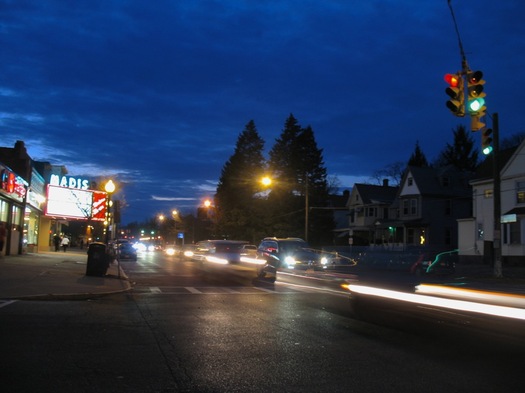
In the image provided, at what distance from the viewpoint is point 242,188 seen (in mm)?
73875

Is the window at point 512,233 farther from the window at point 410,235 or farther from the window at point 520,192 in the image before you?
the window at point 410,235

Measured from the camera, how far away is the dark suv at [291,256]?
22.4 meters

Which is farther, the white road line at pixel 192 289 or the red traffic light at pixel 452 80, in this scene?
the white road line at pixel 192 289

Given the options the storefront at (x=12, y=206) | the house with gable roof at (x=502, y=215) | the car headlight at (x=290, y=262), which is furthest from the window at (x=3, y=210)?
the house with gable roof at (x=502, y=215)

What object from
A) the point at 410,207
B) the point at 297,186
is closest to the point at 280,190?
the point at 297,186

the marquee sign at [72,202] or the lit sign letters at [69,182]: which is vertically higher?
the lit sign letters at [69,182]

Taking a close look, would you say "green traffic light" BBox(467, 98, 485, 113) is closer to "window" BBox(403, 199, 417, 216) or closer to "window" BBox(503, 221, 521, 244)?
"window" BBox(503, 221, 521, 244)

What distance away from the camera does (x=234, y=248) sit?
34031mm

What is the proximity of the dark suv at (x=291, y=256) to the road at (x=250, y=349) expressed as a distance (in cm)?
925

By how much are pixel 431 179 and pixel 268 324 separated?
4936 centimetres

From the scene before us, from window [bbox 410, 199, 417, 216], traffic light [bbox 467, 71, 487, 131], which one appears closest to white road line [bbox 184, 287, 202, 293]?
traffic light [bbox 467, 71, 487, 131]

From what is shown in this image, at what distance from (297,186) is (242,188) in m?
11.7

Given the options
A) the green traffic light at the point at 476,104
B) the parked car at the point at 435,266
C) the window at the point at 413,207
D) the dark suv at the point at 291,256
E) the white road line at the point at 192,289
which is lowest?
the white road line at the point at 192,289

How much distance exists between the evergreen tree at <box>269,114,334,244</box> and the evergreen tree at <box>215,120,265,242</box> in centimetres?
620
